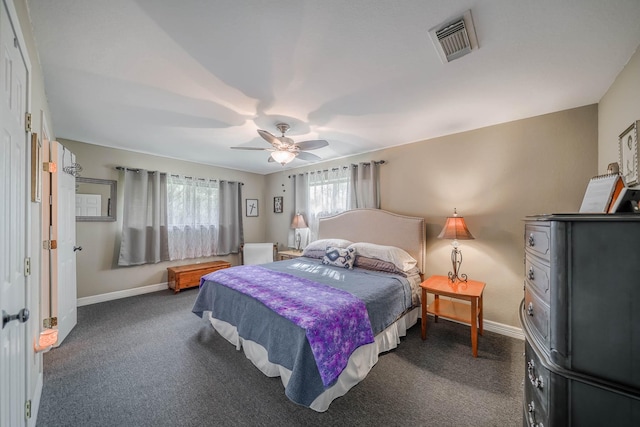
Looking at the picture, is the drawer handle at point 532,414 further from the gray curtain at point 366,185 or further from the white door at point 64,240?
the white door at point 64,240

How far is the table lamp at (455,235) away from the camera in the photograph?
2.76 m

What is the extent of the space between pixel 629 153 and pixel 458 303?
2122mm

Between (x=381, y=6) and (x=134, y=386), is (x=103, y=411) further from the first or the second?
(x=381, y=6)

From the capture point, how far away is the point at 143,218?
13.9 feet

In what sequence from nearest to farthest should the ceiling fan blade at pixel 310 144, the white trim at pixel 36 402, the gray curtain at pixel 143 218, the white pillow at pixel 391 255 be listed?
the white trim at pixel 36 402 → the ceiling fan blade at pixel 310 144 → the white pillow at pixel 391 255 → the gray curtain at pixel 143 218

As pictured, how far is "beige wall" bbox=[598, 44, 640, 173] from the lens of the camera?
5.54 ft

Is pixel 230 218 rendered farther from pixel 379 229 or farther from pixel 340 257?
pixel 379 229

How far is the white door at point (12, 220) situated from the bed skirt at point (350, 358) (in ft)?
4.51

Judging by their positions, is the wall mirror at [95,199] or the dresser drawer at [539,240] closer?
the dresser drawer at [539,240]

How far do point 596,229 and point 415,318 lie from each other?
100 inches

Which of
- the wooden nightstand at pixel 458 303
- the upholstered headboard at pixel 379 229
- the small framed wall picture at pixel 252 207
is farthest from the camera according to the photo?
the small framed wall picture at pixel 252 207

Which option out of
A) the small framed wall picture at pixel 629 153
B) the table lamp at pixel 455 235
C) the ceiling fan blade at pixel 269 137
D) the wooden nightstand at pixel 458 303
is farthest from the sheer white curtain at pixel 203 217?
the small framed wall picture at pixel 629 153

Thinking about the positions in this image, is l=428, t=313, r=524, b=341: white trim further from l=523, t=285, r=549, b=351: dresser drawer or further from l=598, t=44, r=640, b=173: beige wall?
l=598, t=44, r=640, b=173: beige wall

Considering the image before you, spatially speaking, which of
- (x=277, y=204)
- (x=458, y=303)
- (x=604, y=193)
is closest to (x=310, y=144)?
(x=604, y=193)
